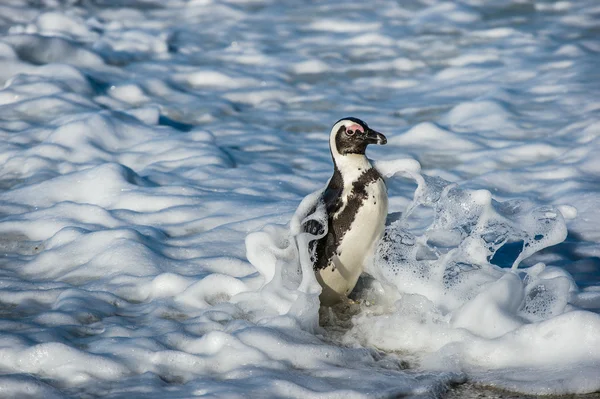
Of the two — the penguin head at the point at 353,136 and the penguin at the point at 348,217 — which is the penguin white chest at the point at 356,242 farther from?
the penguin head at the point at 353,136

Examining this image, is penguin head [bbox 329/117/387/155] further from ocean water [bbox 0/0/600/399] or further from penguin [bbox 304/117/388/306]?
ocean water [bbox 0/0/600/399]

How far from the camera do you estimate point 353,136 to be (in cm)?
426

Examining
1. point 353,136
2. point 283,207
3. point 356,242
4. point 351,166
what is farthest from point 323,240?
point 283,207

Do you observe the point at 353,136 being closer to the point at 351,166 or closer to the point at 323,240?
the point at 351,166

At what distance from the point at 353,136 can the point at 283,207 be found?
1.22 metres

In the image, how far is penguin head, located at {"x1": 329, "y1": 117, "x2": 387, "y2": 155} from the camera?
4.25 metres

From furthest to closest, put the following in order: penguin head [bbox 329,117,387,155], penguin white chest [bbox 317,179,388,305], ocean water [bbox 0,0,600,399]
Answer: 1. penguin head [bbox 329,117,387,155]
2. penguin white chest [bbox 317,179,388,305]
3. ocean water [bbox 0,0,600,399]

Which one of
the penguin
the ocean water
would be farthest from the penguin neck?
the ocean water

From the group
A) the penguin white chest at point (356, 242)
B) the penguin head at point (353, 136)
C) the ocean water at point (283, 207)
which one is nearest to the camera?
the ocean water at point (283, 207)

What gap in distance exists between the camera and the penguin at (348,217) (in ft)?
13.6

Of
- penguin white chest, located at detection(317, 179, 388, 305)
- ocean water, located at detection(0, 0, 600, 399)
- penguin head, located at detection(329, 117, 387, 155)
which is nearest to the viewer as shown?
ocean water, located at detection(0, 0, 600, 399)

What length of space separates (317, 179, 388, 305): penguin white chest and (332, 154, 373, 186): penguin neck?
9 cm

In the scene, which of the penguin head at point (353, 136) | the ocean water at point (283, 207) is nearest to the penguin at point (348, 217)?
the penguin head at point (353, 136)

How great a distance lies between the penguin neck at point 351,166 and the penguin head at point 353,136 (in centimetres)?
3
